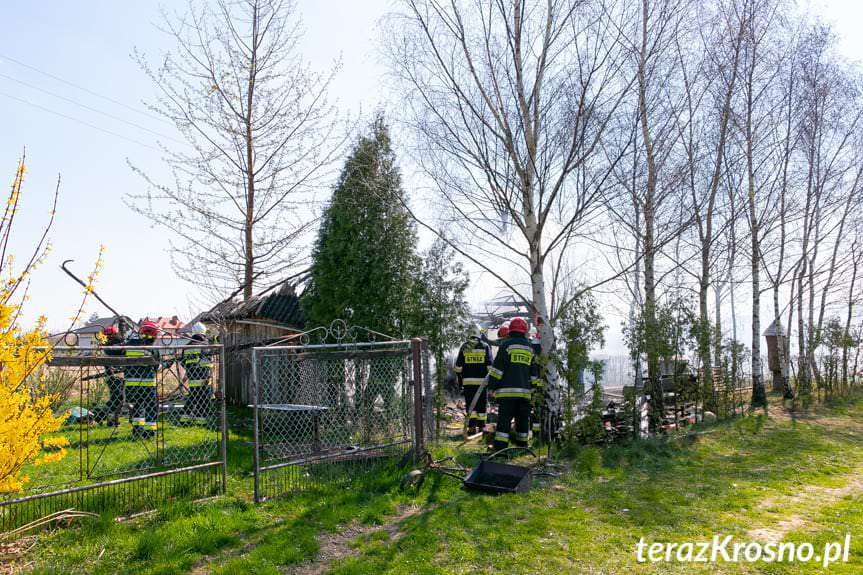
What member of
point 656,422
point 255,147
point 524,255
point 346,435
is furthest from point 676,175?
point 255,147

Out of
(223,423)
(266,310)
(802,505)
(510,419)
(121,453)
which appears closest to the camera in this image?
(802,505)

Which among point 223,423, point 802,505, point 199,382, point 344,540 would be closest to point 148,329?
point 199,382

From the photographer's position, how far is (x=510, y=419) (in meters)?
8.20

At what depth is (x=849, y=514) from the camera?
5.34 m

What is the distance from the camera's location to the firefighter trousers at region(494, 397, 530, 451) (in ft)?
26.6

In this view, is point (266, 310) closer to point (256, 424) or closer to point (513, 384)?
point (513, 384)

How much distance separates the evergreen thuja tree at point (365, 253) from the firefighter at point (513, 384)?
285 cm

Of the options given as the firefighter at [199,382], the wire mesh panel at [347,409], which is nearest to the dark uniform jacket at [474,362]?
the wire mesh panel at [347,409]

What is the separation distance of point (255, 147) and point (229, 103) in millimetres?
Answer: 1185

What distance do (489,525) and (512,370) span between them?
321 centimetres

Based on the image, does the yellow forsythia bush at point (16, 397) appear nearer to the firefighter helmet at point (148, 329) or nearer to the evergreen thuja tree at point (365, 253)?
the firefighter helmet at point (148, 329)

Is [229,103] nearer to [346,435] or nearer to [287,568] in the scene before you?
[346,435]

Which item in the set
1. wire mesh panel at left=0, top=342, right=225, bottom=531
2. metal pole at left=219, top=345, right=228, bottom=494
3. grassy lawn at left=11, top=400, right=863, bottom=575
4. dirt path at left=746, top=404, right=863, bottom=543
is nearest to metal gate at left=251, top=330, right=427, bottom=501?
grassy lawn at left=11, top=400, right=863, bottom=575

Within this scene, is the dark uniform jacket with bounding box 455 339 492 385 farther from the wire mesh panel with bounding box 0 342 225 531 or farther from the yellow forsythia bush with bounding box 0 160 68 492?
the yellow forsythia bush with bounding box 0 160 68 492
